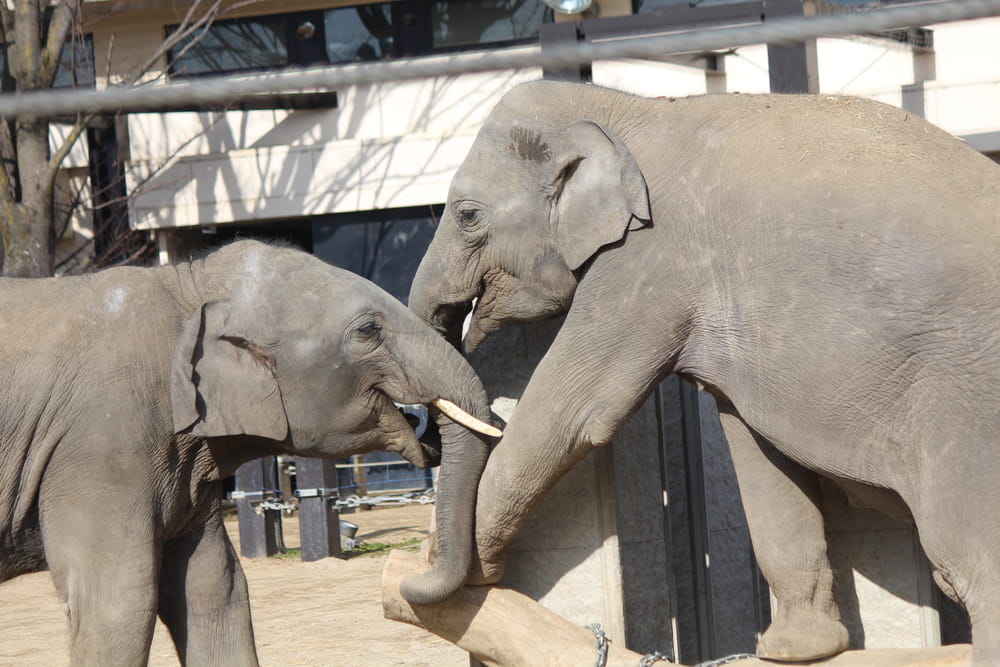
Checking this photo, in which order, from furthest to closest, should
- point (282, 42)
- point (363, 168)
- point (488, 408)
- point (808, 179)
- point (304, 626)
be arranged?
1. point (282, 42)
2. point (363, 168)
3. point (304, 626)
4. point (488, 408)
5. point (808, 179)

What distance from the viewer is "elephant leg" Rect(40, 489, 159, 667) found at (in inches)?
139

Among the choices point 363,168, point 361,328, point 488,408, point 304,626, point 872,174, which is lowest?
point 304,626

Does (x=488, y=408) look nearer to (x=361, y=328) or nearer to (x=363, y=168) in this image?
(x=361, y=328)

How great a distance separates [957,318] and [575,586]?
5.51 feet

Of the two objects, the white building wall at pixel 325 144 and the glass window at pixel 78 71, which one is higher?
the glass window at pixel 78 71

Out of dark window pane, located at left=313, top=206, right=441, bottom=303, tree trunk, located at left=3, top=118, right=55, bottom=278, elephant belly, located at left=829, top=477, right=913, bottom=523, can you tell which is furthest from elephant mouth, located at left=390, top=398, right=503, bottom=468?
dark window pane, located at left=313, top=206, right=441, bottom=303

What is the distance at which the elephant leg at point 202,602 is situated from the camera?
13.1ft

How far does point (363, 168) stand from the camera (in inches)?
497

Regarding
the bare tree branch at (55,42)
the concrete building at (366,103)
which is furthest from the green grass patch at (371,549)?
the bare tree branch at (55,42)

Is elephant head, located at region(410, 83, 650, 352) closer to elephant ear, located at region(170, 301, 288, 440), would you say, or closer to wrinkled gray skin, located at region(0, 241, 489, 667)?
wrinkled gray skin, located at region(0, 241, 489, 667)

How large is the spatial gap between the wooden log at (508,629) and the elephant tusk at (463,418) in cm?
A: 53

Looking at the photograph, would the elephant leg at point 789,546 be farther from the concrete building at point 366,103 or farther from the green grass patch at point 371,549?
the green grass patch at point 371,549

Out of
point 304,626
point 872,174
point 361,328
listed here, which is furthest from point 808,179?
point 304,626

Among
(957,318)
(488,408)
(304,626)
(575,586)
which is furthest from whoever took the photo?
(304,626)
